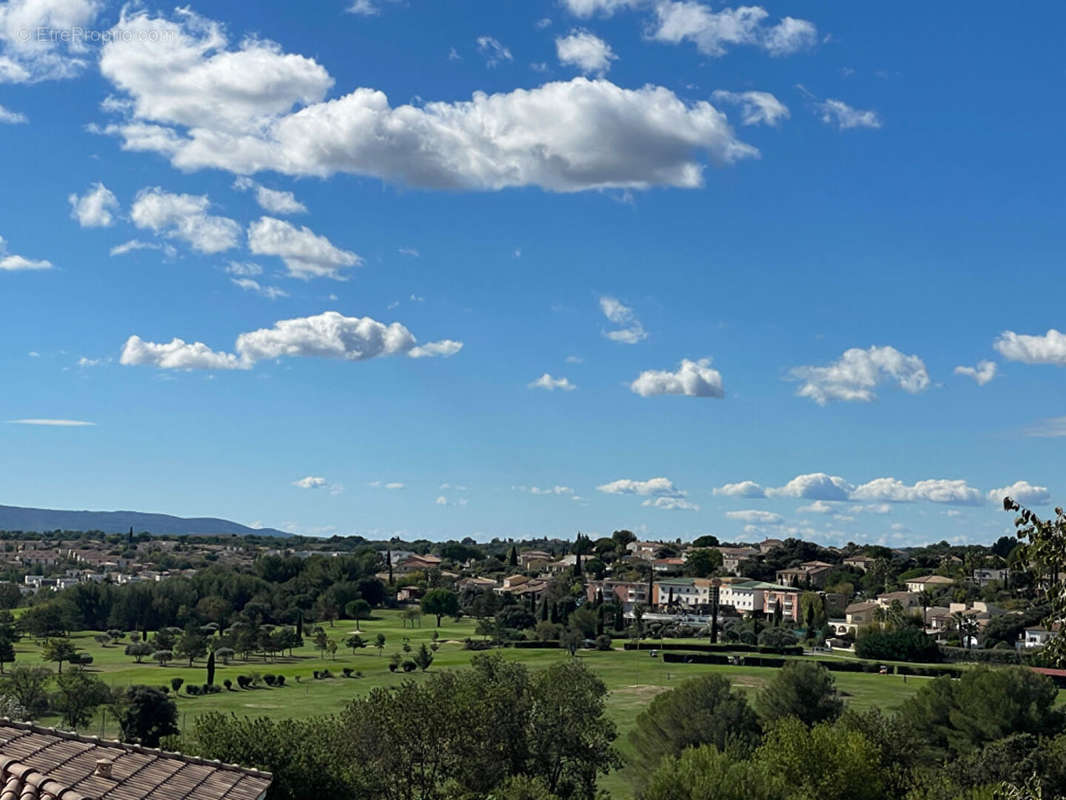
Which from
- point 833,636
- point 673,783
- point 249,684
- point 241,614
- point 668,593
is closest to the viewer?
point 673,783

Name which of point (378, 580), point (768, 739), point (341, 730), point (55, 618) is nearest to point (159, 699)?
point (341, 730)

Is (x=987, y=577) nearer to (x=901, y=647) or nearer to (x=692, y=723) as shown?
(x=901, y=647)

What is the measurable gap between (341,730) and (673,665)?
2880 inches

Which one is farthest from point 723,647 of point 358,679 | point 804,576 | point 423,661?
point 804,576

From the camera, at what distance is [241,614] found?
16062 cm

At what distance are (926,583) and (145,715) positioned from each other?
13051 cm

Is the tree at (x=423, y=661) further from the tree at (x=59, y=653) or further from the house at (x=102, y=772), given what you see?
the house at (x=102, y=772)

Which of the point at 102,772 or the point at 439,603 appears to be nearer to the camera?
the point at 102,772

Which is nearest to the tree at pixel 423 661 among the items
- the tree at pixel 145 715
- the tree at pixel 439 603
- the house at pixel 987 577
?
the tree at pixel 145 715

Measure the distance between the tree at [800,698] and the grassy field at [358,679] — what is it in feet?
32.9

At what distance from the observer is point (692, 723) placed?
182 ft

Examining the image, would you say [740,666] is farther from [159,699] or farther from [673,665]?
[159,699]

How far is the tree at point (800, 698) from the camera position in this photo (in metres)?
62.3

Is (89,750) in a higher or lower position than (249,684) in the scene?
higher
